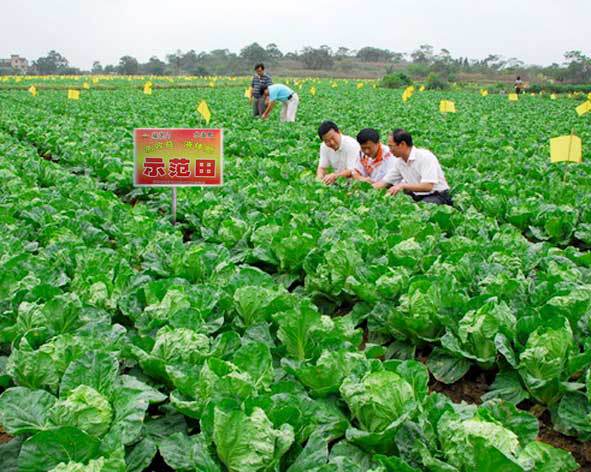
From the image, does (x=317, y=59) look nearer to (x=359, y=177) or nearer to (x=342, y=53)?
(x=342, y=53)

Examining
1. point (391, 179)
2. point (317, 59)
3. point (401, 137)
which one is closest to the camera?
point (401, 137)

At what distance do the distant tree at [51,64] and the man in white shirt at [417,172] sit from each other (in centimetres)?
7822

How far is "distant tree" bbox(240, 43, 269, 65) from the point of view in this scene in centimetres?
Result: 7999

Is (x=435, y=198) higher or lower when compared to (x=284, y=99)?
lower

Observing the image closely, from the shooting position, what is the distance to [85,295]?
3211 millimetres

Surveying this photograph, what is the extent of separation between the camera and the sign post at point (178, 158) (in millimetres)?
4781

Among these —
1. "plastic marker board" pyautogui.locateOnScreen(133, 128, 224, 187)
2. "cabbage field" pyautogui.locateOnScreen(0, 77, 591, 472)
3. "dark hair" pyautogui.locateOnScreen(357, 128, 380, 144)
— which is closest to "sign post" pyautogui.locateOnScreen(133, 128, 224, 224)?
"plastic marker board" pyautogui.locateOnScreen(133, 128, 224, 187)

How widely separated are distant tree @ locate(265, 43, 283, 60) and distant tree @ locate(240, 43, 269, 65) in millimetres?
743

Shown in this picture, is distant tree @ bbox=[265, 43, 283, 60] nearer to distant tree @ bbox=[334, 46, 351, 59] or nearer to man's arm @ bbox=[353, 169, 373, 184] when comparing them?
distant tree @ bbox=[334, 46, 351, 59]

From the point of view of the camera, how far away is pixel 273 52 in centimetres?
8700

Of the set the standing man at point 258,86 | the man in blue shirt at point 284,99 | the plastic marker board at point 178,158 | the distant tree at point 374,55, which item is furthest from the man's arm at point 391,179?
the distant tree at point 374,55

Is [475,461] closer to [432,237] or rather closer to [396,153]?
[432,237]

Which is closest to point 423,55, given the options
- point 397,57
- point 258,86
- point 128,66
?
point 397,57

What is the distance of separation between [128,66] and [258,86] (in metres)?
67.3
